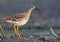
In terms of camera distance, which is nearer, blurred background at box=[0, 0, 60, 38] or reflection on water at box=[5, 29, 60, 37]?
reflection on water at box=[5, 29, 60, 37]

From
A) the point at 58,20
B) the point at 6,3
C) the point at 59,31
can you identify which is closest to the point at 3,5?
the point at 6,3

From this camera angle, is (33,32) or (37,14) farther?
(37,14)

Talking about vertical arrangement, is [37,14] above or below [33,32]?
below

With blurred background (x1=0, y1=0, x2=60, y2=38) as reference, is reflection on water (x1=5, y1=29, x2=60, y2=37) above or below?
above

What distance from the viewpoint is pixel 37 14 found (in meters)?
19.4

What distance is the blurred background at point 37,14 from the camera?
1622 centimetres

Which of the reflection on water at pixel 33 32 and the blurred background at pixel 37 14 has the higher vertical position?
the reflection on water at pixel 33 32

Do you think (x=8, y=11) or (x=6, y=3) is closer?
(x=8, y=11)

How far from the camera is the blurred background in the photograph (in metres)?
16.2

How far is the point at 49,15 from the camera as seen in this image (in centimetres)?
1922

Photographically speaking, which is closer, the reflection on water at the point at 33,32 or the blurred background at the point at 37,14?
the reflection on water at the point at 33,32

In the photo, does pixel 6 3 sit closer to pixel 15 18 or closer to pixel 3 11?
pixel 3 11

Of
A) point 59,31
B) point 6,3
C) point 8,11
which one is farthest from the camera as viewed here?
point 6,3

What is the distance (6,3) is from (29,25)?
4.61 m
